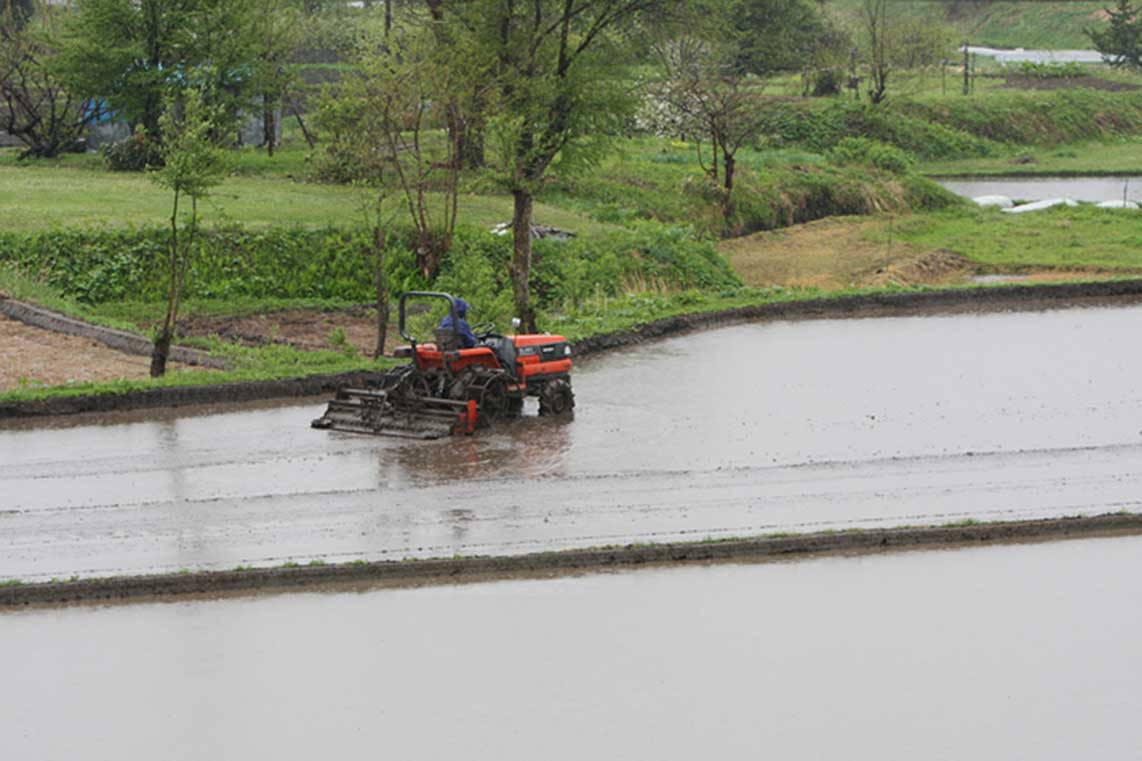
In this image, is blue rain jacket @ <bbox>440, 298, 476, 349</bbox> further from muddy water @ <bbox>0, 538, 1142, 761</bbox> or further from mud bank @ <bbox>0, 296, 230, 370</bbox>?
muddy water @ <bbox>0, 538, 1142, 761</bbox>

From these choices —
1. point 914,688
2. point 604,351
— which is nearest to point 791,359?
point 604,351

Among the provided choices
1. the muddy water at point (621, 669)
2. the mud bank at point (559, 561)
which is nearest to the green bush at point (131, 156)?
the mud bank at point (559, 561)

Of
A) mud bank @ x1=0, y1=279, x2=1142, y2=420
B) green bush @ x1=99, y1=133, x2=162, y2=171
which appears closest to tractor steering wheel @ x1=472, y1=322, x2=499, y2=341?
mud bank @ x1=0, y1=279, x2=1142, y2=420

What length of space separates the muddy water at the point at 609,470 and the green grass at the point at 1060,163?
3901cm

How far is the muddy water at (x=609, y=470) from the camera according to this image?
1559 cm

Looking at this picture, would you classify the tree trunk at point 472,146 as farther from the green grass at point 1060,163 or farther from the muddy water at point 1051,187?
the green grass at point 1060,163

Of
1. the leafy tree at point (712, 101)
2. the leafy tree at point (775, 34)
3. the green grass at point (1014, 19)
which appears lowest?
the leafy tree at point (712, 101)

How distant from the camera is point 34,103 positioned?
48469 mm

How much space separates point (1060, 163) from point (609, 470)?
5147 centimetres

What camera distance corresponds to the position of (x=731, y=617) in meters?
13.6

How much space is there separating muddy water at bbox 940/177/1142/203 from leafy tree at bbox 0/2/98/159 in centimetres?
2922

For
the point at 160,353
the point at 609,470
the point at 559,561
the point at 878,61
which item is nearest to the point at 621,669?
the point at 559,561

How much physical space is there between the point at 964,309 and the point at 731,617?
19.2m

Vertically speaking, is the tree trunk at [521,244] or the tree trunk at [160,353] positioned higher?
the tree trunk at [521,244]
